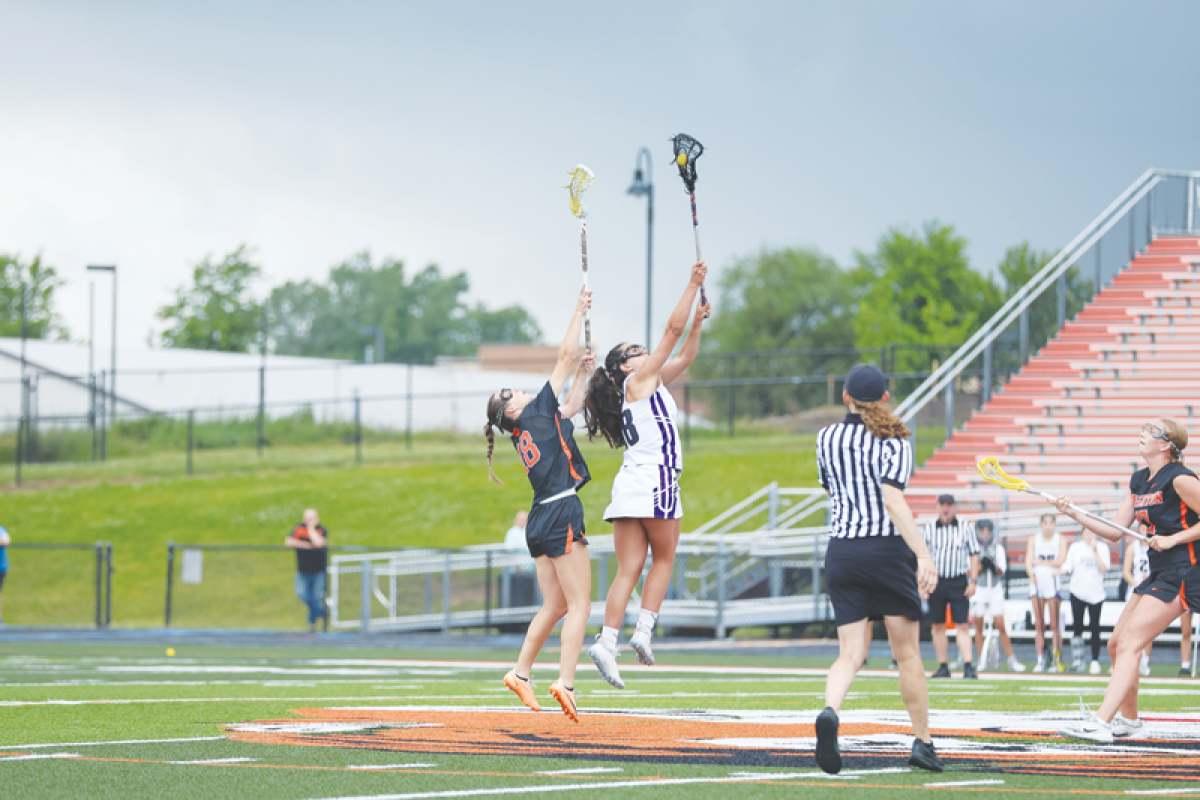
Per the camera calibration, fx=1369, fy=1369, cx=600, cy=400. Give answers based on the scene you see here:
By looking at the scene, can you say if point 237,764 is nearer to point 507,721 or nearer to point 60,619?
point 507,721

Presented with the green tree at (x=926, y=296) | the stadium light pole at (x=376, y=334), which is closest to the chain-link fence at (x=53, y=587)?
the green tree at (x=926, y=296)

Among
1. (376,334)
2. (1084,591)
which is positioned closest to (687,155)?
(1084,591)

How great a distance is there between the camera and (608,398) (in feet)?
26.7

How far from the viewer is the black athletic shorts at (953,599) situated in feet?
48.9

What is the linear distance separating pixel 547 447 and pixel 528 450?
0.12 m

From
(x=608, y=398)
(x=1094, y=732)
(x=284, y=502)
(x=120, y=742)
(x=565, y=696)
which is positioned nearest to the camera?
(x=1094, y=732)

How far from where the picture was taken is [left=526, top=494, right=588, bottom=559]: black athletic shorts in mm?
7816

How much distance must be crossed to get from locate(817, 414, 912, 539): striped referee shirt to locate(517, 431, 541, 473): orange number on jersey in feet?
6.64

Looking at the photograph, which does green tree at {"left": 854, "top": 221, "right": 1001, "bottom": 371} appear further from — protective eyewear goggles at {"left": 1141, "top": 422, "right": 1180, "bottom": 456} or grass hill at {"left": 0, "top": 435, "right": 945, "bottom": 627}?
protective eyewear goggles at {"left": 1141, "top": 422, "right": 1180, "bottom": 456}

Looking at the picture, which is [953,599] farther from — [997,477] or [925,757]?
[925,757]

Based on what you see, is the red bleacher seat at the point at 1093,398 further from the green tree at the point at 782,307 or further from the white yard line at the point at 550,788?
the green tree at the point at 782,307

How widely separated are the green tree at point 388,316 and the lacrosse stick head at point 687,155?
102 meters

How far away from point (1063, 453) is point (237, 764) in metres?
20.2

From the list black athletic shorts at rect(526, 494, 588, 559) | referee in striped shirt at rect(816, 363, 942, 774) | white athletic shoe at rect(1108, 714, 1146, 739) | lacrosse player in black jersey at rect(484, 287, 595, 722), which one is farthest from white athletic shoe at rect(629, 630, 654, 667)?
white athletic shoe at rect(1108, 714, 1146, 739)
